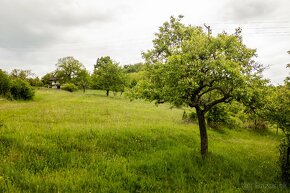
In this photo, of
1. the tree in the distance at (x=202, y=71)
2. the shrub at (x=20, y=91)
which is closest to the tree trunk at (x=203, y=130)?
the tree in the distance at (x=202, y=71)

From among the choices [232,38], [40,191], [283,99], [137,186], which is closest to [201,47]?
[232,38]

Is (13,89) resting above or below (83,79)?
below

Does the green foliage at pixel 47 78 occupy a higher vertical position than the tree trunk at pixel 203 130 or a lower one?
higher

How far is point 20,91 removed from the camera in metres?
42.1

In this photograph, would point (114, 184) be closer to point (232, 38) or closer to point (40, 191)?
point (40, 191)

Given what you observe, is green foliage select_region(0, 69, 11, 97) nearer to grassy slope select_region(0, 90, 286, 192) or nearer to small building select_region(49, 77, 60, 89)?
grassy slope select_region(0, 90, 286, 192)

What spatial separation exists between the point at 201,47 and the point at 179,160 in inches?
276

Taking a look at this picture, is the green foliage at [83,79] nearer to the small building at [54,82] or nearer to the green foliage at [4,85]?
the small building at [54,82]

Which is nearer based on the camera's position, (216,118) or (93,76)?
(216,118)

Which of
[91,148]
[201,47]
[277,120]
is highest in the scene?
[201,47]

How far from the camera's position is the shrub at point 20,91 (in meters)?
41.0

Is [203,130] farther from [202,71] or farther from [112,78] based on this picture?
[112,78]

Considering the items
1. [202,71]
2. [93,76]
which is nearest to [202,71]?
[202,71]

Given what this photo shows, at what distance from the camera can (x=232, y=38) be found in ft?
44.4
